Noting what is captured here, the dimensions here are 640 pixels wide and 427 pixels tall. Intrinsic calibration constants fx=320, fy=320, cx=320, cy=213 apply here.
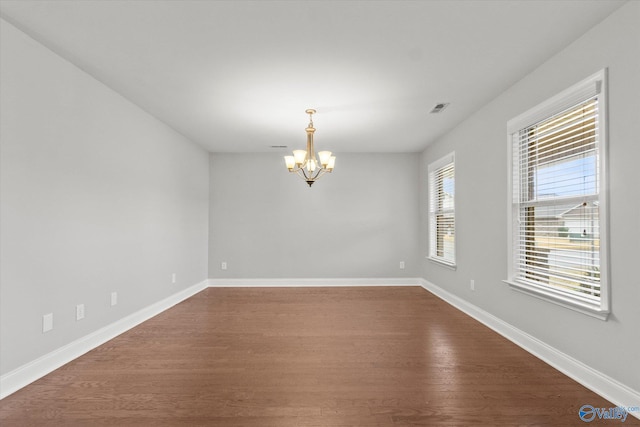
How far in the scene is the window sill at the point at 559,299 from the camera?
2.14 meters

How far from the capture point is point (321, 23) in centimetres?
213

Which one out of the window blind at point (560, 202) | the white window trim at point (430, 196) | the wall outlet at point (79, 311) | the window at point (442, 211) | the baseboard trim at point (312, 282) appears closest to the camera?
the window blind at point (560, 202)

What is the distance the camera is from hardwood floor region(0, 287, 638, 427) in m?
1.90

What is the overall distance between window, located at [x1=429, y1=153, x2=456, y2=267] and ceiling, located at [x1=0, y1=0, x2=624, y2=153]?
45.6 inches

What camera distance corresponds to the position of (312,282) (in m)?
5.92

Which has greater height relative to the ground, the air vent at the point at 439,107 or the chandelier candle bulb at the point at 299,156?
the air vent at the point at 439,107

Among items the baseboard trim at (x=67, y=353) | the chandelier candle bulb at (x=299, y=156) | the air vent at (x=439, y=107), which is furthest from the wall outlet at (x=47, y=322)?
the air vent at (x=439, y=107)

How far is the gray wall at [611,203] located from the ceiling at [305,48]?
0.16 metres

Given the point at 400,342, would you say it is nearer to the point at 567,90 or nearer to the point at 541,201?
the point at 541,201

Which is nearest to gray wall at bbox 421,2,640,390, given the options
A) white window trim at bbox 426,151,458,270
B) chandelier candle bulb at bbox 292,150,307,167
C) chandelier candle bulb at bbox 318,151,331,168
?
white window trim at bbox 426,151,458,270

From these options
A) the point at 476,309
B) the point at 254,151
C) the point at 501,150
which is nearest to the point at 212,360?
the point at 476,309

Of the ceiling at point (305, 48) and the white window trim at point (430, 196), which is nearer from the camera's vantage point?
the ceiling at point (305, 48)

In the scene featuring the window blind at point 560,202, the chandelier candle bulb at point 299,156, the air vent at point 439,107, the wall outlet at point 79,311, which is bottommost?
the wall outlet at point 79,311

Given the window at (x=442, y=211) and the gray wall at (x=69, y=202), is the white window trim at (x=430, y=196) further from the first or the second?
the gray wall at (x=69, y=202)
